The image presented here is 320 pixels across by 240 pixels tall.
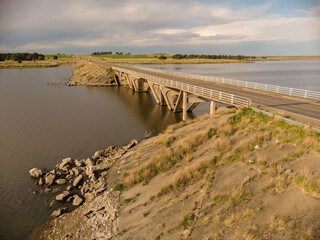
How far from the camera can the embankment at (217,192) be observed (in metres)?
9.40

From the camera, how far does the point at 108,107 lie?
42.8 m

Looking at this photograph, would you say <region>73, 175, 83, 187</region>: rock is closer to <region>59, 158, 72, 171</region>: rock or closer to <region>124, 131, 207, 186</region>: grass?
<region>59, 158, 72, 171</region>: rock

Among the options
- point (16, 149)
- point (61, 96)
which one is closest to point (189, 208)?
point (16, 149)

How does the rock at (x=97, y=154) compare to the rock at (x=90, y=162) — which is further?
the rock at (x=97, y=154)

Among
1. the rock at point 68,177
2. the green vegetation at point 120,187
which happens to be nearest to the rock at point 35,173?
the rock at point 68,177

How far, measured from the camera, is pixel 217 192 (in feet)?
37.9

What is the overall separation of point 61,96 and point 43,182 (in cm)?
4179

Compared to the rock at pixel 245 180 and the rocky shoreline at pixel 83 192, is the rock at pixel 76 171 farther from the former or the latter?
the rock at pixel 245 180

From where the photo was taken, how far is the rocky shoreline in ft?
40.3

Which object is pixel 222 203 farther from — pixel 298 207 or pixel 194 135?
pixel 194 135

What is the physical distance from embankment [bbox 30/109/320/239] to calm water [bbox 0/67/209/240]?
322 centimetres

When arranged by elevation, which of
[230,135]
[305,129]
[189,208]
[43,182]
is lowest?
[43,182]

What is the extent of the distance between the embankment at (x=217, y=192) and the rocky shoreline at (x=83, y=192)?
0.09 metres

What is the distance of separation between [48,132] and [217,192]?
26.1 meters
